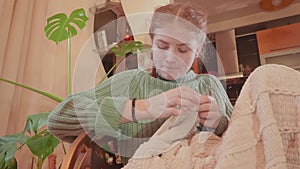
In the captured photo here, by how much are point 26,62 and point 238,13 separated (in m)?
2.24

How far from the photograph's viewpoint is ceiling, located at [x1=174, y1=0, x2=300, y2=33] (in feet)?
8.52

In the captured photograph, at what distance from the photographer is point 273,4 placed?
238 centimetres

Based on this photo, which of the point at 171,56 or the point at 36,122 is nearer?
the point at 171,56

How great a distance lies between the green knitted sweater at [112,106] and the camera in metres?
0.57

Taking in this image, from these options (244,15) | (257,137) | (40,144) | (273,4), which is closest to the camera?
(257,137)

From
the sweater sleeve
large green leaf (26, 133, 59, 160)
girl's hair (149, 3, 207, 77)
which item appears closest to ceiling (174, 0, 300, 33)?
girl's hair (149, 3, 207, 77)

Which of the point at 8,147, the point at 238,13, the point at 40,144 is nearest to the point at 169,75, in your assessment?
the point at 40,144

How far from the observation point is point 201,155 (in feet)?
1.57

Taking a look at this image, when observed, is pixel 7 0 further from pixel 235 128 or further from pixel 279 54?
pixel 279 54

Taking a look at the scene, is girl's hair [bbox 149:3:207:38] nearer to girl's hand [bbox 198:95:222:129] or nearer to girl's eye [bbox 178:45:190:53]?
girl's eye [bbox 178:45:190:53]

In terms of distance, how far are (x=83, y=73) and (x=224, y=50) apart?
1.97 m

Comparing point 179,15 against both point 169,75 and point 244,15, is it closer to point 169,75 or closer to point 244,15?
point 169,75

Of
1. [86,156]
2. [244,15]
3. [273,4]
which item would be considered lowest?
[86,156]

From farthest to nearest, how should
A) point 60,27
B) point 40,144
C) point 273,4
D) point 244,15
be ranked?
point 244,15, point 273,4, point 60,27, point 40,144
